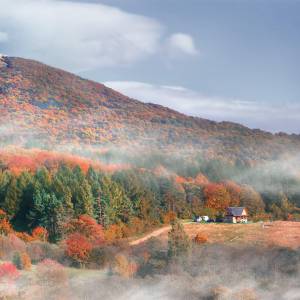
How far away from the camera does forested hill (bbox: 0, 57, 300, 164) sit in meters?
120

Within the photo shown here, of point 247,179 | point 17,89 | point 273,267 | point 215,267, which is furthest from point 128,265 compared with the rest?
point 17,89

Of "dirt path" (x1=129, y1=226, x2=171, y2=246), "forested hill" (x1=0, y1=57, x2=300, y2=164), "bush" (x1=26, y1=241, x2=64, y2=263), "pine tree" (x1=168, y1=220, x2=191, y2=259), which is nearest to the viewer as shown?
"pine tree" (x1=168, y1=220, x2=191, y2=259)

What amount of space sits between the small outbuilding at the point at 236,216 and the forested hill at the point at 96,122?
Result: 3517cm

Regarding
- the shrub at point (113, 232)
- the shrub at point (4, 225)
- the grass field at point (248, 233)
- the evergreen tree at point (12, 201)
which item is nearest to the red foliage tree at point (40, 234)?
the shrub at point (4, 225)

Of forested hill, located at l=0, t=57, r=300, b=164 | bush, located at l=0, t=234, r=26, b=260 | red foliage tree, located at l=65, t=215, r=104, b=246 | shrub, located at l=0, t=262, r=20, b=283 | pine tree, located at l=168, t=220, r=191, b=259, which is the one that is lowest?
shrub, located at l=0, t=262, r=20, b=283

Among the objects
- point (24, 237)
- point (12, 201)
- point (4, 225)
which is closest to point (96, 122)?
point (12, 201)

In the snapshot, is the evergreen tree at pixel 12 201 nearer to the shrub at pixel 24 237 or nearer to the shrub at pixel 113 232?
the shrub at pixel 24 237

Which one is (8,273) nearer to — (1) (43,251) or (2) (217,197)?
(1) (43,251)

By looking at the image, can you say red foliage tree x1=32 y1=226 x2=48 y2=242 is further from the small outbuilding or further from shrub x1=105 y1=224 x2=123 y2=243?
the small outbuilding

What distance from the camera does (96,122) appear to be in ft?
470

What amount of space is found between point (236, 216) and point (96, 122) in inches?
3139

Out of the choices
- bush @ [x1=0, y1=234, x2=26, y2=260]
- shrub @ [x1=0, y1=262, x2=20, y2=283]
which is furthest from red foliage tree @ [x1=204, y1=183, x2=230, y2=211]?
shrub @ [x1=0, y1=262, x2=20, y2=283]

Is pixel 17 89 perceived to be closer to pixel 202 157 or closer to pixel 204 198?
pixel 202 157

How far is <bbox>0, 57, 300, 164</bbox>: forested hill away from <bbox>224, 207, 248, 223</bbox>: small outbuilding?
35.2 meters
